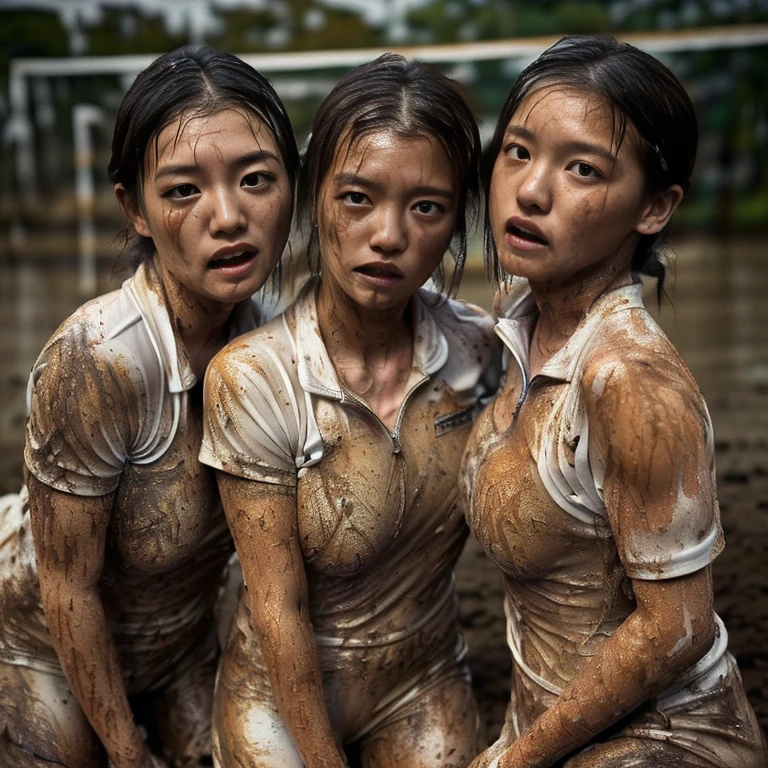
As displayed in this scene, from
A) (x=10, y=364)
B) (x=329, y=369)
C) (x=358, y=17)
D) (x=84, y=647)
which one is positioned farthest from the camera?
(x=358, y=17)

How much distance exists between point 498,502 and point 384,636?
0.54m

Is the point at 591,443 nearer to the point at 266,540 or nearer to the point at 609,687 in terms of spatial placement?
the point at 609,687

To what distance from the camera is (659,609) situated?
2262mm

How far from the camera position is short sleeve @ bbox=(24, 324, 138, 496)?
2.66 metres

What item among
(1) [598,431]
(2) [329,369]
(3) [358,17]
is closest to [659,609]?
(1) [598,431]

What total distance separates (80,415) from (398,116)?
0.94 meters

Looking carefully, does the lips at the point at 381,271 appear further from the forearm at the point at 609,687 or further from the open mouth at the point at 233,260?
the forearm at the point at 609,687

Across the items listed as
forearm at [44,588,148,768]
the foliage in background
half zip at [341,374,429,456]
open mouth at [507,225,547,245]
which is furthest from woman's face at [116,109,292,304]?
the foliage in background

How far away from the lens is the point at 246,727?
283cm

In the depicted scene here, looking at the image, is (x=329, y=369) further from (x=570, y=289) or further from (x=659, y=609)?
(x=659, y=609)

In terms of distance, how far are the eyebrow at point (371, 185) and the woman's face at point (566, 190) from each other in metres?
0.13

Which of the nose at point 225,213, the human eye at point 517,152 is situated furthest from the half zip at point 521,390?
the nose at point 225,213

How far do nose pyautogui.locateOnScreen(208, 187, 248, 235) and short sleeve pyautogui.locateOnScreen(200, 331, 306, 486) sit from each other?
0.26 meters

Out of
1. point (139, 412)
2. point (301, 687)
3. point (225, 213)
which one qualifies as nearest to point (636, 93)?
point (225, 213)
